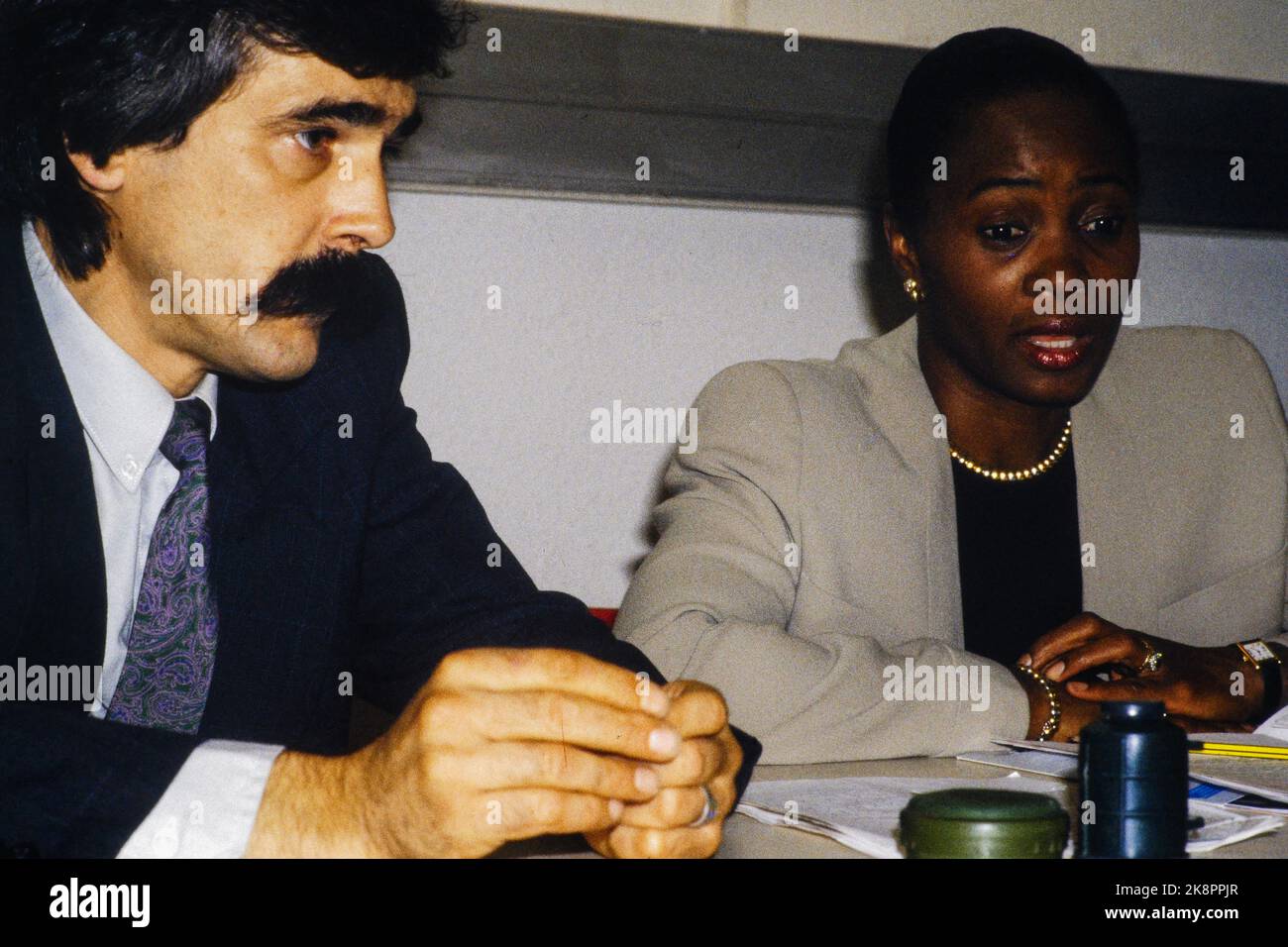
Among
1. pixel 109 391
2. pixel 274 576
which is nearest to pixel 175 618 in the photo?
pixel 274 576

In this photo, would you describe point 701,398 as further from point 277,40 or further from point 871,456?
point 277,40

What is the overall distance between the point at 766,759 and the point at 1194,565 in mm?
757

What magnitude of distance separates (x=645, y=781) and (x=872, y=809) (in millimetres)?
211

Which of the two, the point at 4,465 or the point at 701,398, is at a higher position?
the point at 701,398

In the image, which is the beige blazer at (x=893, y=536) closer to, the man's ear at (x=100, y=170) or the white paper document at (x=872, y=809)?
the white paper document at (x=872, y=809)

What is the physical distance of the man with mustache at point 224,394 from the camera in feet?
3.81

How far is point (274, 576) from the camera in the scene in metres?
1.30

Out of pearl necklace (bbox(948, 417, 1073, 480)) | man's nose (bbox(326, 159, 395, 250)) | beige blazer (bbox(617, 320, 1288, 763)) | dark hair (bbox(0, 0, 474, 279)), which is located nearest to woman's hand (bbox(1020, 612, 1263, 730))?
beige blazer (bbox(617, 320, 1288, 763))

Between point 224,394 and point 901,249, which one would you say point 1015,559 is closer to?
point 901,249

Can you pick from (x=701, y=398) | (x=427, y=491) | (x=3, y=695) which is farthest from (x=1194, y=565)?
(x=3, y=695)

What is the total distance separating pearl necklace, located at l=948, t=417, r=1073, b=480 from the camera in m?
1.66

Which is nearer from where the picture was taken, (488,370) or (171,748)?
(171,748)

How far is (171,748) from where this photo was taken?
83 centimetres
